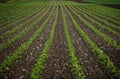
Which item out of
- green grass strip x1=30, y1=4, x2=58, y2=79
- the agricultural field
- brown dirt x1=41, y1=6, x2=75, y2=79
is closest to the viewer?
green grass strip x1=30, y1=4, x2=58, y2=79

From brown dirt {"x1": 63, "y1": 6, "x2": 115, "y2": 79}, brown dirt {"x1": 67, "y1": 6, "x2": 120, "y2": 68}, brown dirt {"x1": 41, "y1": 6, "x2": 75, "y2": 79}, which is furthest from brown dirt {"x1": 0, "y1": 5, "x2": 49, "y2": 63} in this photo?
brown dirt {"x1": 67, "y1": 6, "x2": 120, "y2": 68}

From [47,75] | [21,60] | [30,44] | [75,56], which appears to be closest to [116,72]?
[75,56]

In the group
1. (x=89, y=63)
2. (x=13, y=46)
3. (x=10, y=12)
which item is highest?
(x=10, y=12)

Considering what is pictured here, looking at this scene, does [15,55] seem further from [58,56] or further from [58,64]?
[58,64]

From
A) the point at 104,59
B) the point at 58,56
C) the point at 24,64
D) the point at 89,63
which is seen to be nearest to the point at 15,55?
the point at 24,64

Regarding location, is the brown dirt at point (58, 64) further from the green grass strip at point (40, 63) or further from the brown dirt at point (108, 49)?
the brown dirt at point (108, 49)

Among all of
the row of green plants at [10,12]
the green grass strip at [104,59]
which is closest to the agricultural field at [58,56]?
the green grass strip at [104,59]

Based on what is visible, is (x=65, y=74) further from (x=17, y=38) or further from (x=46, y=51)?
(x=17, y=38)

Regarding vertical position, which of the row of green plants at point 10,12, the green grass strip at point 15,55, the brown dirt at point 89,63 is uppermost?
the row of green plants at point 10,12

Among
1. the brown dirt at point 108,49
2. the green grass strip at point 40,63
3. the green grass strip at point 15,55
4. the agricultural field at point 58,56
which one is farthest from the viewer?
the brown dirt at point 108,49

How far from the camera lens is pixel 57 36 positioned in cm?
1416

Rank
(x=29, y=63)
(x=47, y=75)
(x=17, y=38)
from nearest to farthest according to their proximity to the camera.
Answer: (x=47, y=75) → (x=29, y=63) → (x=17, y=38)

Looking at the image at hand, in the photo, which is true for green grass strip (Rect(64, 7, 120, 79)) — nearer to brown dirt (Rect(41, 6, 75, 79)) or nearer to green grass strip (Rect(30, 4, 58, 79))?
brown dirt (Rect(41, 6, 75, 79))

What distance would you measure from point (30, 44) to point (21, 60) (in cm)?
286
